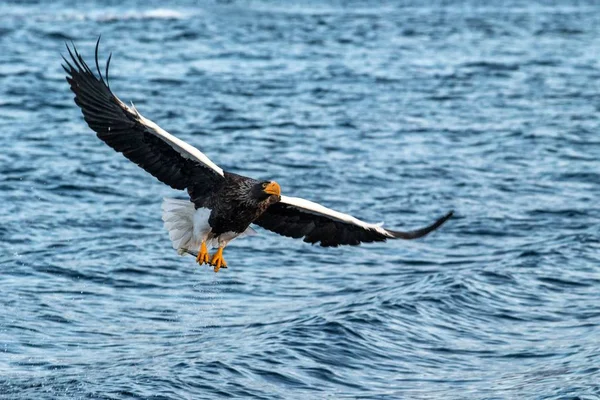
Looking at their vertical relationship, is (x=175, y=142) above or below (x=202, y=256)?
above

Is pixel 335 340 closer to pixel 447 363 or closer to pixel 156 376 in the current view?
pixel 447 363

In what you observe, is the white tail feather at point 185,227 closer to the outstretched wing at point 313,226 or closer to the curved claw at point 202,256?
the curved claw at point 202,256

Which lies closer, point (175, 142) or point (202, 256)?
point (175, 142)

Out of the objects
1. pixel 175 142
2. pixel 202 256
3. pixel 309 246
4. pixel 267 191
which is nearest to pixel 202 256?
pixel 202 256

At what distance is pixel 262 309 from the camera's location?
11.6 m

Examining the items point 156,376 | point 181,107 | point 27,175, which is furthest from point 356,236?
point 181,107

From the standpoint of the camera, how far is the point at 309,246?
14070 millimetres

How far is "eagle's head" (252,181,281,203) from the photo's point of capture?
8.59 meters

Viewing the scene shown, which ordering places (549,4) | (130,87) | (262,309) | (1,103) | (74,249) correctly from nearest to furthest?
1. (262,309)
2. (74,249)
3. (1,103)
4. (130,87)
5. (549,4)

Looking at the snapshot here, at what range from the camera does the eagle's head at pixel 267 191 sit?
28.2 feet

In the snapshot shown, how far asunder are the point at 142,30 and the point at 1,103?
419 inches

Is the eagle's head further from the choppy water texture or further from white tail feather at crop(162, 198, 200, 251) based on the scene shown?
the choppy water texture

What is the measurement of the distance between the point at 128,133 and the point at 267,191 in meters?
1.14

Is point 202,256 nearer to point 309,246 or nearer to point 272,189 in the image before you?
point 272,189
